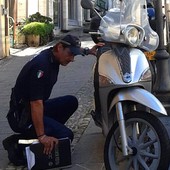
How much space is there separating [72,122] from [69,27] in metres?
17.0

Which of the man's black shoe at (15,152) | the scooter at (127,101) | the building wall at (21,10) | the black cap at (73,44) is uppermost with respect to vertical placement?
the building wall at (21,10)

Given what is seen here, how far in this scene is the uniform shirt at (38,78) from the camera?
476 centimetres

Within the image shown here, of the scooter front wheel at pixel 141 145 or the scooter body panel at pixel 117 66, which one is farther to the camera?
the scooter body panel at pixel 117 66

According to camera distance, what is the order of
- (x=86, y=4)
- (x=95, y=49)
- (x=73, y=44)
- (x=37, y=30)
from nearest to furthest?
(x=86, y=4) < (x=73, y=44) < (x=95, y=49) < (x=37, y=30)

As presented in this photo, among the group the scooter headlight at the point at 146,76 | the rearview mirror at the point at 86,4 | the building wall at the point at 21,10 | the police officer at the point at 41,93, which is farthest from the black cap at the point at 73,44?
the building wall at the point at 21,10

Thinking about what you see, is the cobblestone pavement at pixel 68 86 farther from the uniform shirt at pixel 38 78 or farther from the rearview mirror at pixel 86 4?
the rearview mirror at pixel 86 4

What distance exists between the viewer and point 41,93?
15.7ft

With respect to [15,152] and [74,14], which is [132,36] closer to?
[15,152]

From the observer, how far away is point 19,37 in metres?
16.3

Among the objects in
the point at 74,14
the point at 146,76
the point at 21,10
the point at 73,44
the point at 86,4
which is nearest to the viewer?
the point at 146,76

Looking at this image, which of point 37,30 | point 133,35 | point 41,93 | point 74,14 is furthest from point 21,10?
point 133,35

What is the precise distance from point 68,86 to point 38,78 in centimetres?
473

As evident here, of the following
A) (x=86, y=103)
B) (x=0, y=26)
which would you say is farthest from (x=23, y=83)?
(x=0, y=26)

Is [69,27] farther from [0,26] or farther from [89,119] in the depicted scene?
[89,119]
